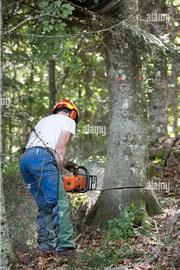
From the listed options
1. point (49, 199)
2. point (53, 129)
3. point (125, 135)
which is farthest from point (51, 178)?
point (125, 135)

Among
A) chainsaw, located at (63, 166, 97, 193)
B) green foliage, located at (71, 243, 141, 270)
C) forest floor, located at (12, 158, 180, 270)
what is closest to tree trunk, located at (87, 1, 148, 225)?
forest floor, located at (12, 158, 180, 270)

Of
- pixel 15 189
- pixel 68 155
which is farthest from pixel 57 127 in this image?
pixel 68 155

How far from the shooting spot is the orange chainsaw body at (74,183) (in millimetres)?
7008

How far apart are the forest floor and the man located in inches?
9.3

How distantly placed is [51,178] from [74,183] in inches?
19.6

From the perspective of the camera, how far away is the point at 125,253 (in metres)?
6.00

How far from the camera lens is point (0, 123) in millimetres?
5465

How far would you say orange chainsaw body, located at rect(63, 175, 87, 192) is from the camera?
7008mm

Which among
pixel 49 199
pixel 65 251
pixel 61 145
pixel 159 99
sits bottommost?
pixel 65 251
